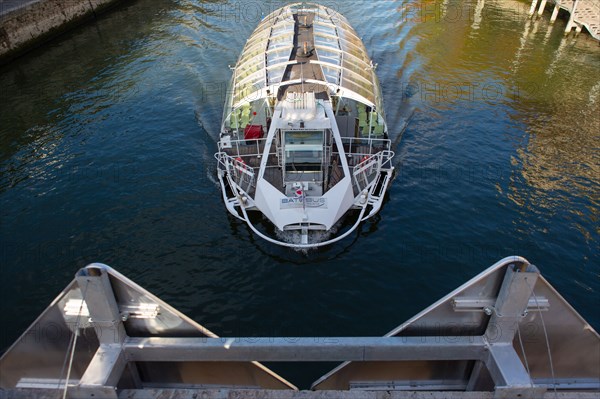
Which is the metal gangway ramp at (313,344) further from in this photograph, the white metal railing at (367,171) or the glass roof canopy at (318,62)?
the glass roof canopy at (318,62)

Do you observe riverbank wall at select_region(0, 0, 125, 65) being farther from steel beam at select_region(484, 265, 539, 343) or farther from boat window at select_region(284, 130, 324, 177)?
steel beam at select_region(484, 265, 539, 343)

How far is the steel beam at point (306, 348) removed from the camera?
7812 mm

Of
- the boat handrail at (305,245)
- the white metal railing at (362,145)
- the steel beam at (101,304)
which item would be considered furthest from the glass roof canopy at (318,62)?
the steel beam at (101,304)

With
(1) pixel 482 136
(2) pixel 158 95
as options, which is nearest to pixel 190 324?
(1) pixel 482 136

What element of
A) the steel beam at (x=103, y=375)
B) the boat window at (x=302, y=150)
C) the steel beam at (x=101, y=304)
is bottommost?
the boat window at (x=302, y=150)

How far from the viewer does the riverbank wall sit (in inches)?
1575

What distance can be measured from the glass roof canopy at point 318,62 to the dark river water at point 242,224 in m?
4.32

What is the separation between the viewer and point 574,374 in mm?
8852

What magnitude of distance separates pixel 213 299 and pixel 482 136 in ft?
73.7

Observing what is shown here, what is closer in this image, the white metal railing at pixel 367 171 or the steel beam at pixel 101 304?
the steel beam at pixel 101 304

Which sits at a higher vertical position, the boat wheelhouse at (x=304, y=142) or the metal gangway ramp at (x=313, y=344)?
the metal gangway ramp at (x=313, y=344)

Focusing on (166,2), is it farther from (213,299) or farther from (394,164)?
(213,299)

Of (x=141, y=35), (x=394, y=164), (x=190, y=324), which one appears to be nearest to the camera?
(x=190, y=324)

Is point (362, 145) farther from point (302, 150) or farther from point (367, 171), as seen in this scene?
point (302, 150)
